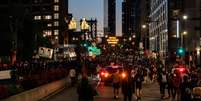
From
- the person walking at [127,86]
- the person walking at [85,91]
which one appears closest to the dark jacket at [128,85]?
the person walking at [127,86]

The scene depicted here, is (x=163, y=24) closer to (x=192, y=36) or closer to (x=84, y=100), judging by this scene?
(x=192, y=36)

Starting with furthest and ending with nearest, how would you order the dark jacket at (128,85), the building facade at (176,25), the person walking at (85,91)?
the building facade at (176,25), the dark jacket at (128,85), the person walking at (85,91)

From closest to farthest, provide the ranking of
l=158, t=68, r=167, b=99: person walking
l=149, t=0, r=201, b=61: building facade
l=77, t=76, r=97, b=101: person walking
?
l=77, t=76, r=97, b=101: person walking < l=158, t=68, r=167, b=99: person walking < l=149, t=0, r=201, b=61: building facade

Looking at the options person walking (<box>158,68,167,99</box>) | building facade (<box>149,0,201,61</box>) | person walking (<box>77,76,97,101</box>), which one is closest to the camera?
person walking (<box>77,76,97,101</box>)

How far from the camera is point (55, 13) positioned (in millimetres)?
193625

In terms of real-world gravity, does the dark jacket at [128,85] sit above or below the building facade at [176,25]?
below

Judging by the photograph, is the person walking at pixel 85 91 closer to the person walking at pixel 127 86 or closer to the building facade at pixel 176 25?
the person walking at pixel 127 86

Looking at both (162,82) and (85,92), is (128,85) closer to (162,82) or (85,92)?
(162,82)

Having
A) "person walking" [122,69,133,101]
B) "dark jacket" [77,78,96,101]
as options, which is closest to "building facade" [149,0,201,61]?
"person walking" [122,69,133,101]

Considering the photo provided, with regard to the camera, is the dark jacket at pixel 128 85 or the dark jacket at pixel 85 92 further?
the dark jacket at pixel 128 85

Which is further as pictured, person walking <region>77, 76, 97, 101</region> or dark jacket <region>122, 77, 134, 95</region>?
dark jacket <region>122, 77, 134, 95</region>

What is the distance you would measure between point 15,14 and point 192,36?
37.9 meters

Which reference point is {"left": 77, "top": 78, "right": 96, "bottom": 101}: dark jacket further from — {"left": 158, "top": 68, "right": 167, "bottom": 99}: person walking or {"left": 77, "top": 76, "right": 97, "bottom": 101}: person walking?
{"left": 158, "top": 68, "right": 167, "bottom": 99}: person walking

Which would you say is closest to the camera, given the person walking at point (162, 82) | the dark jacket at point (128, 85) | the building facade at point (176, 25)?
the dark jacket at point (128, 85)
